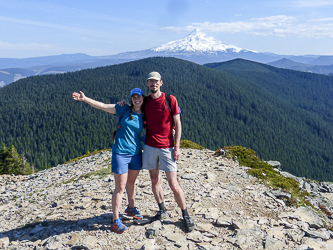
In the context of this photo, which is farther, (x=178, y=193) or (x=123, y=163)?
(x=178, y=193)

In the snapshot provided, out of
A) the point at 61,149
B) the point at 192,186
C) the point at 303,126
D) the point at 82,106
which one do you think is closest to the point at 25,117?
the point at 82,106

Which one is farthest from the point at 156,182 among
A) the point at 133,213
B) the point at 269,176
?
the point at 269,176

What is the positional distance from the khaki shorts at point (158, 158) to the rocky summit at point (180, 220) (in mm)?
1645

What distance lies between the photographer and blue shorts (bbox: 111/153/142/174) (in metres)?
5.45

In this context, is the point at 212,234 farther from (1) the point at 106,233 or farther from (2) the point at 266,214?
(1) the point at 106,233

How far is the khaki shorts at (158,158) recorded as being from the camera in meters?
5.55

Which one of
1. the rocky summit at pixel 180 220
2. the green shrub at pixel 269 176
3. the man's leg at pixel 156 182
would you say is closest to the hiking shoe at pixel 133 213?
the rocky summit at pixel 180 220

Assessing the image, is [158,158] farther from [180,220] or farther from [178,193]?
[180,220]

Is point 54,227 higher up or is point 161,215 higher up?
point 161,215

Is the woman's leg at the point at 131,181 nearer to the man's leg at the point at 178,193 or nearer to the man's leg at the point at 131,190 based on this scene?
the man's leg at the point at 131,190

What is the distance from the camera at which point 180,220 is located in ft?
21.3

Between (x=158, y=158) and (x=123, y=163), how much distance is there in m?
0.84

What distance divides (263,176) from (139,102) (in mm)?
7449

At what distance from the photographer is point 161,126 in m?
5.50
